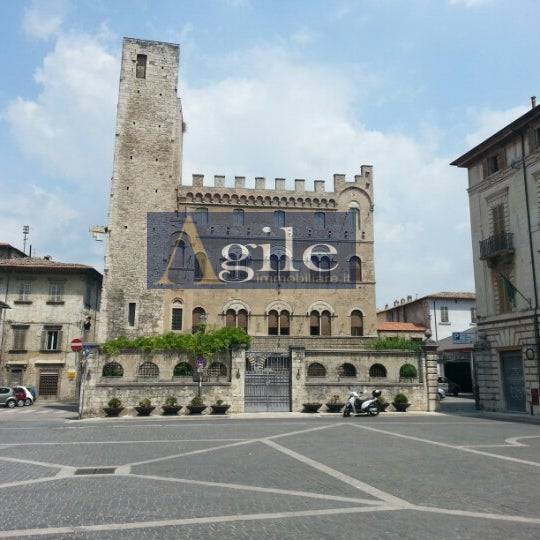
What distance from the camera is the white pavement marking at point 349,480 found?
23.9 ft

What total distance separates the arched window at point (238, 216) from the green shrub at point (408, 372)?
18.2 m

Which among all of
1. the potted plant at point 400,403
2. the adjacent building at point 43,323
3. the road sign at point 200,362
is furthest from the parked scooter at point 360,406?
the adjacent building at point 43,323

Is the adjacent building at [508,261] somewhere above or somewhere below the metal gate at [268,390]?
above

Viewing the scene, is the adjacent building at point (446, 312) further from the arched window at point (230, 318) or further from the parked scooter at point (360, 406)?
the parked scooter at point (360, 406)

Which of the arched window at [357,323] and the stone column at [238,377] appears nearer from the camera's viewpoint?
the stone column at [238,377]

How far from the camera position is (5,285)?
37.2 m

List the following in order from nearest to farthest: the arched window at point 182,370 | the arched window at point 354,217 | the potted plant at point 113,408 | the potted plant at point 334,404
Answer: the potted plant at point 113,408 → the potted plant at point 334,404 → the arched window at point 182,370 → the arched window at point 354,217

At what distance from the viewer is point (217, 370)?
87.9ft

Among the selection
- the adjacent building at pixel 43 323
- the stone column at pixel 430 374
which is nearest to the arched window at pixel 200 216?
the adjacent building at pixel 43 323

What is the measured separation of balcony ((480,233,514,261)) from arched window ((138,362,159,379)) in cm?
1790

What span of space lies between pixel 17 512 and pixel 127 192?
109ft

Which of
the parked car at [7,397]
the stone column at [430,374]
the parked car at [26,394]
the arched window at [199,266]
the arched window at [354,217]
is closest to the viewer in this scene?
the stone column at [430,374]

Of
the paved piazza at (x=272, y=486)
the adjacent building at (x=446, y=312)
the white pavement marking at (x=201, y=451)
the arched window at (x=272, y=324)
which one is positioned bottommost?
the white pavement marking at (x=201, y=451)

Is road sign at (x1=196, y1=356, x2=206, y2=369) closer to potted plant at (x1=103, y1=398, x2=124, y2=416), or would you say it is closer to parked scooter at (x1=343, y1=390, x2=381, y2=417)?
potted plant at (x1=103, y1=398, x2=124, y2=416)
